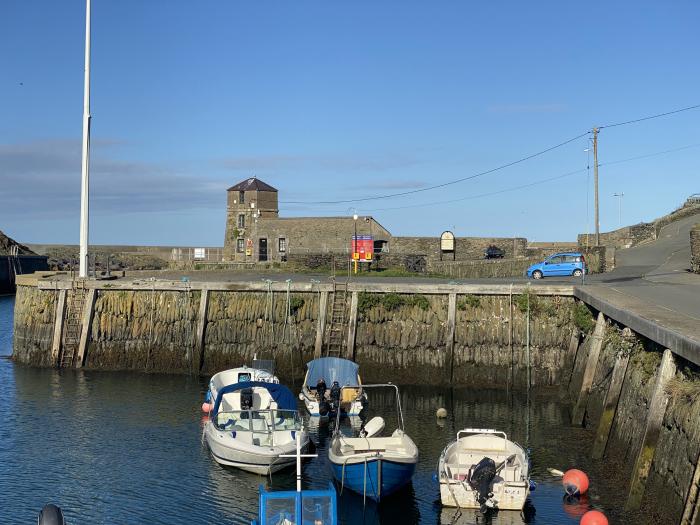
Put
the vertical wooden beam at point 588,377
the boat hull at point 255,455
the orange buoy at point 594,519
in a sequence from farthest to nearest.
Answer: the vertical wooden beam at point 588,377 → the boat hull at point 255,455 → the orange buoy at point 594,519

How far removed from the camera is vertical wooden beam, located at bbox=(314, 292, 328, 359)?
3881cm

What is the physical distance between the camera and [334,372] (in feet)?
111

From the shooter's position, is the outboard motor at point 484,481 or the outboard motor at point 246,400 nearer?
the outboard motor at point 484,481

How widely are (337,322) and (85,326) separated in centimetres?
1262

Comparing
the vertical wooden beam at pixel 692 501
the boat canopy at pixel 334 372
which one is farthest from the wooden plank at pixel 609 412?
the boat canopy at pixel 334 372

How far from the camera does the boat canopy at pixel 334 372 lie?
110 ft

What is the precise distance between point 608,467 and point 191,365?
72.9ft

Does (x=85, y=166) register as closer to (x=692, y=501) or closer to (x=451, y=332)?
(x=451, y=332)

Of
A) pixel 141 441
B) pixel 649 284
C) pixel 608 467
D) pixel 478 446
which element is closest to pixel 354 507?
pixel 478 446

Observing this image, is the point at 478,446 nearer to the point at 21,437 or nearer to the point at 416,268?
the point at 21,437

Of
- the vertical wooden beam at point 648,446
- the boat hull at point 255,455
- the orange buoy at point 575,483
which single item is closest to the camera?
the vertical wooden beam at point 648,446

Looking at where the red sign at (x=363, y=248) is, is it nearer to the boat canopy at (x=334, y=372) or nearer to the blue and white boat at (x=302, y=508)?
the boat canopy at (x=334, y=372)

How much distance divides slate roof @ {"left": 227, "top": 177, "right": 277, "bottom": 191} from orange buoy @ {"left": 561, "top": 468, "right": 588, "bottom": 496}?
54.4 meters

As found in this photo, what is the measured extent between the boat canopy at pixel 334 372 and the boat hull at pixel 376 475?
10.8 meters
